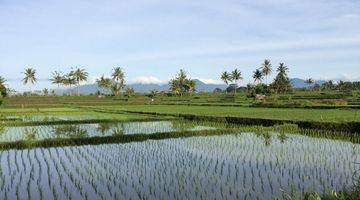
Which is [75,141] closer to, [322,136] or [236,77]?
[322,136]

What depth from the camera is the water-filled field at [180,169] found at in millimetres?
8883

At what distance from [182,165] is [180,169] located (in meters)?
0.64

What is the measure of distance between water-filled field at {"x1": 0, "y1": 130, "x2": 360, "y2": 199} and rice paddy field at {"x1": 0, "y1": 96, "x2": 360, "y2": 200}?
0.02 meters

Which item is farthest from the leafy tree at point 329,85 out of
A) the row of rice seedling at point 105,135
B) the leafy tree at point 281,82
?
the row of rice seedling at point 105,135

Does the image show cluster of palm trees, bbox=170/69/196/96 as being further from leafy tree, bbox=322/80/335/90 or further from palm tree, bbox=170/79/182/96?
leafy tree, bbox=322/80/335/90

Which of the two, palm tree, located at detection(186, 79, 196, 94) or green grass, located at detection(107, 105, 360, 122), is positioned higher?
palm tree, located at detection(186, 79, 196, 94)

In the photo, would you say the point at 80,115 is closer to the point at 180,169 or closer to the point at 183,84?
the point at 180,169

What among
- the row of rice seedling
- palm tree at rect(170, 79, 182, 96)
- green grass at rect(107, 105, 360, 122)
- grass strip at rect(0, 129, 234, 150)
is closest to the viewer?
grass strip at rect(0, 129, 234, 150)

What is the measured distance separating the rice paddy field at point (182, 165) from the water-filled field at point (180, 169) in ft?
0.07

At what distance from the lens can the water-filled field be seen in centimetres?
888

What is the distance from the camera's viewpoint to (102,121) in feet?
87.1

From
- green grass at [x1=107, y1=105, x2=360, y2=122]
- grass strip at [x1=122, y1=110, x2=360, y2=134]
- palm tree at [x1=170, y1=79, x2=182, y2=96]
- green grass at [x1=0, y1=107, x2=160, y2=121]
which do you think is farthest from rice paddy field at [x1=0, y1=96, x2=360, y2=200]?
palm tree at [x1=170, y1=79, x2=182, y2=96]

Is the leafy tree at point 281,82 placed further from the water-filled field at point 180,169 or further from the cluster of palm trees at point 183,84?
the water-filled field at point 180,169

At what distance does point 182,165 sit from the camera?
472 inches
